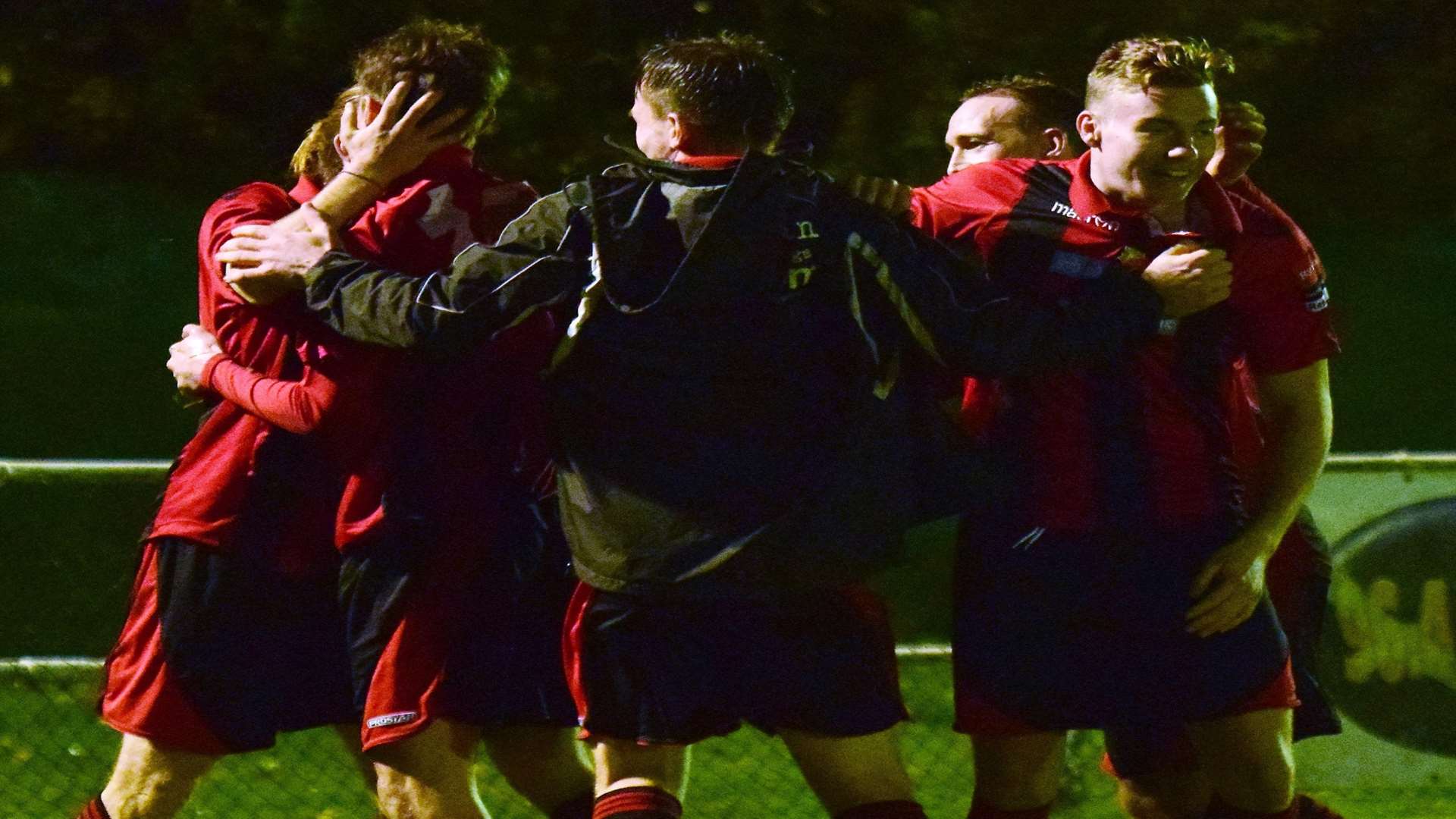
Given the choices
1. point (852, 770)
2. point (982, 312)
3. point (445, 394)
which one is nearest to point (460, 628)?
point (445, 394)

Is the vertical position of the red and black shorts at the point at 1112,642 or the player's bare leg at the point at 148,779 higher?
the red and black shorts at the point at 1112,642

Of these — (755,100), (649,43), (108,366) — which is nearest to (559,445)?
(755,100)

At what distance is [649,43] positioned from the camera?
9.83m

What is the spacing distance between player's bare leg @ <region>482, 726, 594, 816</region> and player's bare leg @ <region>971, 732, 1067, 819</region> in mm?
786

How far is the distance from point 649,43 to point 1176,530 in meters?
6.83

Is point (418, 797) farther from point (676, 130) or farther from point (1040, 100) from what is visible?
point (1040, 100)

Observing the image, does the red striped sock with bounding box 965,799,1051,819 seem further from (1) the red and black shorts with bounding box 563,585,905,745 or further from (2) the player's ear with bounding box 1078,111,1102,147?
(2) the player's ear with bounding box 1078,111,1102,147

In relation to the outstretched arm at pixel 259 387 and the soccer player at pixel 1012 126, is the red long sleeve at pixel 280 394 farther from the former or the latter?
the soccer player at pixel 1012 126

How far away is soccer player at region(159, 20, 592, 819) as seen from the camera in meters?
3.38

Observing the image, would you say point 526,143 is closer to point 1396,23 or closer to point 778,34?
point 778,34

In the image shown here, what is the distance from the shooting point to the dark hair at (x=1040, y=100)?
13.6 feet

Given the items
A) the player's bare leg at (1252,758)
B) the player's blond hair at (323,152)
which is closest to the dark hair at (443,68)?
the player's blond hair at (323,152)

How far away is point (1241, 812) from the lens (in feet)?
11.6

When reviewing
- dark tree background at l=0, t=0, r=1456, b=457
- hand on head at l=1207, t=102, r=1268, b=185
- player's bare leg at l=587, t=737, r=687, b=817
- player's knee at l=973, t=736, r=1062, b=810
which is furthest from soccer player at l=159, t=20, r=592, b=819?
dark tree background at l=0, t=0, r=1456, b=457
